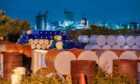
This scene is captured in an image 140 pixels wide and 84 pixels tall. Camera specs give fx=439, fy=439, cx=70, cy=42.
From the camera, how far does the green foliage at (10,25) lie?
2547 centimetres

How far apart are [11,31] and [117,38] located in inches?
337

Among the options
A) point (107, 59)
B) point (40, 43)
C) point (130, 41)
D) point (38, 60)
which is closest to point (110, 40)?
point (130, 41)

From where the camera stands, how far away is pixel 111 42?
1953cm

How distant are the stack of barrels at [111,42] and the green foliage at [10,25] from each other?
21.6 ft

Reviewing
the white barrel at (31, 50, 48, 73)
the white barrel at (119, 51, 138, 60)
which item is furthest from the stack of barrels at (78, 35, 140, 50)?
the white barrel at (119, 51, 138, 60)

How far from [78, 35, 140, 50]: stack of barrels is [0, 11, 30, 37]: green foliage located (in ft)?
21.6

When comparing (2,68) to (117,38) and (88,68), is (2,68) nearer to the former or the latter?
(88,68)

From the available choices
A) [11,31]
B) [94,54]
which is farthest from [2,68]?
[11,31]

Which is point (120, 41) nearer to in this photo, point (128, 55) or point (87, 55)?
point (128, 55)

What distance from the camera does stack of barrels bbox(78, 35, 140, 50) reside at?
18953mm

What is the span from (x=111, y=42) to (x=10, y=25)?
9695 mm

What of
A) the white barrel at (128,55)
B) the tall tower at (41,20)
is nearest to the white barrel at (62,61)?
the white barrel at (128,55)

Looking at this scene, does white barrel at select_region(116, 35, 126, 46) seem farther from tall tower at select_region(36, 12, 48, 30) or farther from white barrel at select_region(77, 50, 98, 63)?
tall tower at select_region(36, 12, 48, 30)

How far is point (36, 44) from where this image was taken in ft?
57.3
